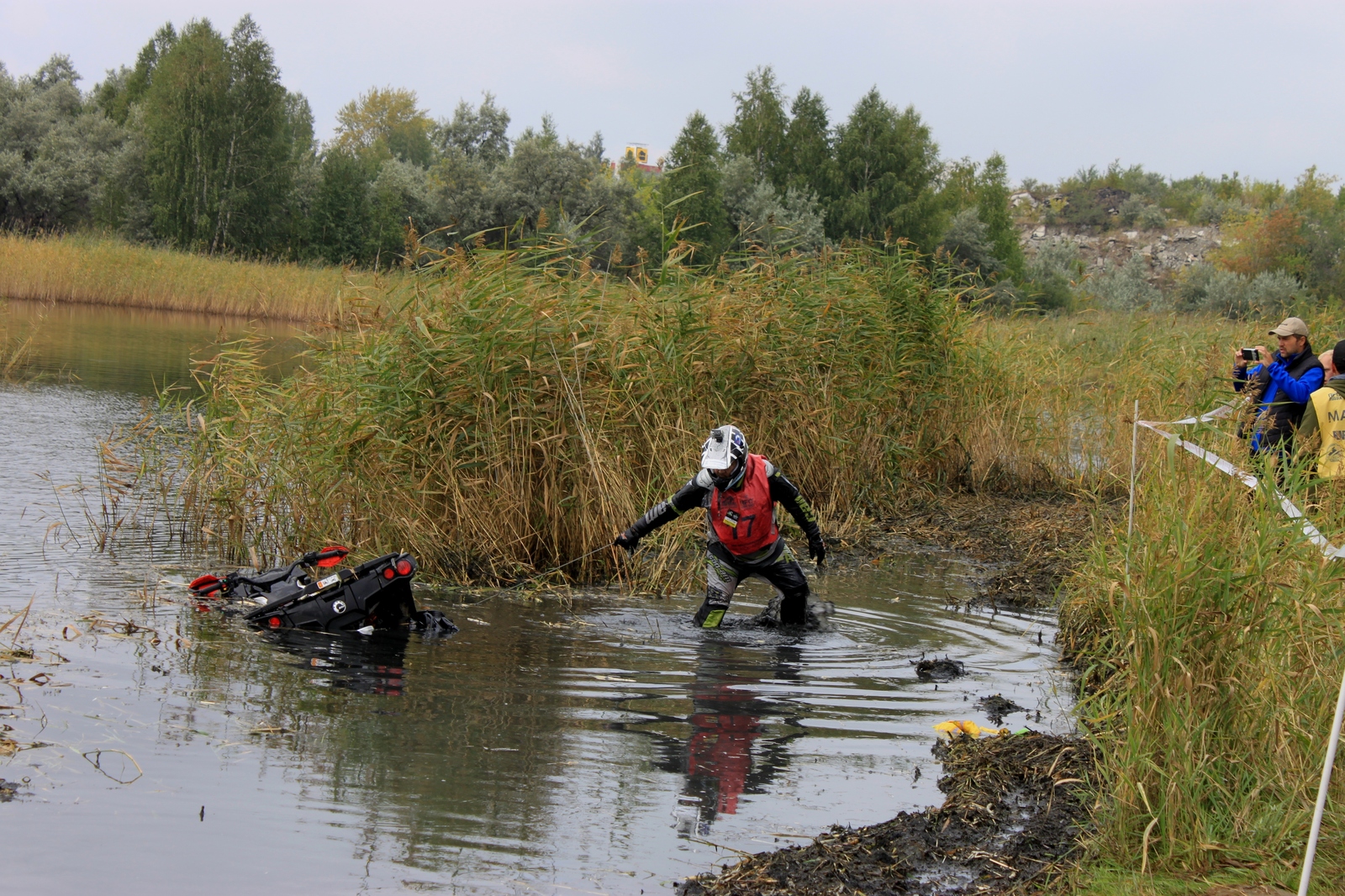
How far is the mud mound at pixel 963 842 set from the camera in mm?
4094

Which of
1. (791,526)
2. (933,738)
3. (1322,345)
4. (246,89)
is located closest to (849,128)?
(246,89)

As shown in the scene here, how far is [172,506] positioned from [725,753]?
23.0ft

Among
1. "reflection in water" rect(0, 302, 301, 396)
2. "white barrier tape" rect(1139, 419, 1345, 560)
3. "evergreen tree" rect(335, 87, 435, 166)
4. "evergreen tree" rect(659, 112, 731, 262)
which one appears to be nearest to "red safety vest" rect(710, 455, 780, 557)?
"white barrier tape" rect(1139, 419, 1345, 560)

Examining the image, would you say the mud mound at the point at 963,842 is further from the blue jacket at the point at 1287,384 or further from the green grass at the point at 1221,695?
the blue jacket at the point at 1287,384

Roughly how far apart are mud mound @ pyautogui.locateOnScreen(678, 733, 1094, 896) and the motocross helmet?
2.68m

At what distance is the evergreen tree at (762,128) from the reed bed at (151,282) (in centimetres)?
2946

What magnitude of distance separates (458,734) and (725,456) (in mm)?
2696

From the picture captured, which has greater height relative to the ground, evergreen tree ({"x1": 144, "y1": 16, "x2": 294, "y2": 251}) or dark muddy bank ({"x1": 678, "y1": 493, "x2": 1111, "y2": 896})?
evergreen tree ({"x1": 144, "y1": 16, "x2": 294, "y2": 251})

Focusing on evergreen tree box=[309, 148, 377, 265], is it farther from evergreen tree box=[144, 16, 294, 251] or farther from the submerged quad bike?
the submerged quad bike

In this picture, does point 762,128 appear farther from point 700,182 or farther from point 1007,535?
point 1007,535

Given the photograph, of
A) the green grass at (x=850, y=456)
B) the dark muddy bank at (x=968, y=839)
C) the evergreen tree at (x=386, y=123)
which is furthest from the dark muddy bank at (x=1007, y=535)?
the evergreen tree at (x=386, y=123)

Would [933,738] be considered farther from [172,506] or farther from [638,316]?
[172,506]

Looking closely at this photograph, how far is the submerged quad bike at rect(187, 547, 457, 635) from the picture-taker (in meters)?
7.22

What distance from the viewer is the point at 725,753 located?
18.3 ft
